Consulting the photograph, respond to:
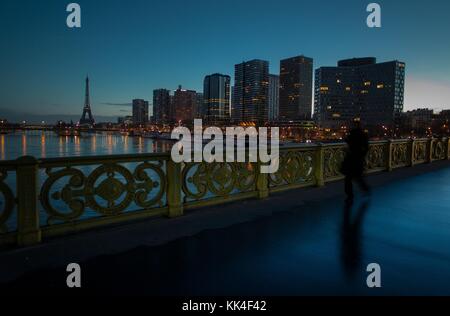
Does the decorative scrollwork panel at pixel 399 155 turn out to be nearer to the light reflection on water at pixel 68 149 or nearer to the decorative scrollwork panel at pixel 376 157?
the decorative scrollwork panel at pixel 376 157

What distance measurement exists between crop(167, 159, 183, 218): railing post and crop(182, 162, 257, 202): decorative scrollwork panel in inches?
7.6

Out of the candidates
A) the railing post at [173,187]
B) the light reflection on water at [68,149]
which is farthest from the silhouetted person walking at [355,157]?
the light reflection on water at [68,149]

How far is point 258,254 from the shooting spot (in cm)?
420

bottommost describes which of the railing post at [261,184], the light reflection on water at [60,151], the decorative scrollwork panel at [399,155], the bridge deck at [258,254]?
the light reflection on water at [60,151]

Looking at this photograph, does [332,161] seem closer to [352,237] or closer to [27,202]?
[352,237]

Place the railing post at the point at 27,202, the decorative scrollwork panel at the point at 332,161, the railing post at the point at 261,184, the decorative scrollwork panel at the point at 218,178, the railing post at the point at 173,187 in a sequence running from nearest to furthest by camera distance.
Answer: the railing post at the point at 27,202 < the railing post at the point at 173,187 < the decorative scrollwork panel at the point at 218,178 < the railing post at the point at 261,184 < the decorative scrollwork panel at the point at 332,161

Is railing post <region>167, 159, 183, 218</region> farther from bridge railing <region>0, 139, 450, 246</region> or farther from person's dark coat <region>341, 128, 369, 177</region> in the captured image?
person's dark coat <region>341, 128, 369, 177</region>

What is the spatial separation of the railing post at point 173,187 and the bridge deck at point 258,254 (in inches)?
10.6

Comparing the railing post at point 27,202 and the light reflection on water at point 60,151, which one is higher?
the railing post at point 27,202

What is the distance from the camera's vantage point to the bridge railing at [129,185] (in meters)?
4.41

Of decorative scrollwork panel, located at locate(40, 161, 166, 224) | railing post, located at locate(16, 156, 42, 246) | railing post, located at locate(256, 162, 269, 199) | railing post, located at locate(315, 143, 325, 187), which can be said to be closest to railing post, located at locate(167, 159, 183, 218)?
decorative scrollwork panel, located at locate(40, 161, 166, 224)

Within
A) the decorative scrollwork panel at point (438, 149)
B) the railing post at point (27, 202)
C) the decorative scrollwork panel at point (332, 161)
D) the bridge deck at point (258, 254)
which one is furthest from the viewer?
the decorative scrollwork panel at point (438, 149)

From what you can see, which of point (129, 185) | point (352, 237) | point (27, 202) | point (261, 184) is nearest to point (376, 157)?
point (261, 184)
